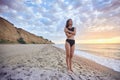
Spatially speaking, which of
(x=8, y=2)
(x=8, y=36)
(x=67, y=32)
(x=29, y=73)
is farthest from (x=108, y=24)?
(x=8, y=36)

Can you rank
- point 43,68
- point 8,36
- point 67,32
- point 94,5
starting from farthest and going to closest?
1. point 8,36
2. point 94,5
3. point 43,68
4. point 67,32

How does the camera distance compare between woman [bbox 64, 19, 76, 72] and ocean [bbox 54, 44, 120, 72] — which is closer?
woman [bbox 64, 19, 76, 72]

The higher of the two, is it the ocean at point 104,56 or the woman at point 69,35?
the woman at point 69,35

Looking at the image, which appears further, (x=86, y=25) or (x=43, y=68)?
(x=86, y=25)

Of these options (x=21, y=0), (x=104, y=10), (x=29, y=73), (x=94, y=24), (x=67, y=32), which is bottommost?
(x=29, y=73)

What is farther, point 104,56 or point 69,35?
point 104,56

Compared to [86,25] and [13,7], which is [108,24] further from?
[13,7]

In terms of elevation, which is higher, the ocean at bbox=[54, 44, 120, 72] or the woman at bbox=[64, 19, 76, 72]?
the woman at bbox=[64, 19, 76, 72]

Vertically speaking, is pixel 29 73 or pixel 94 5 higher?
pixel 94 5

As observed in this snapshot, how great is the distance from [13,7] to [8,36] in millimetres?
883

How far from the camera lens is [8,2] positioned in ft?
9.59

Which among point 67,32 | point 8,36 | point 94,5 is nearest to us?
point 67,32

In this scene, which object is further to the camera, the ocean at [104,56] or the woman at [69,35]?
the ocean at [104,56]

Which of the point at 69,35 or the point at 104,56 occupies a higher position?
the point at 69,35
